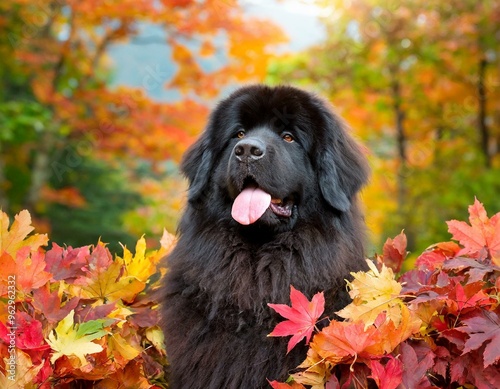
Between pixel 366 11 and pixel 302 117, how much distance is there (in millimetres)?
9207

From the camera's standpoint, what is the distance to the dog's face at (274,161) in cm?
289

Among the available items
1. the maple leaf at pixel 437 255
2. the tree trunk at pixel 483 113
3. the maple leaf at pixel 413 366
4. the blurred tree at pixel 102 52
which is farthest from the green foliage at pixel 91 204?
the maple leaf at pixel 413 366

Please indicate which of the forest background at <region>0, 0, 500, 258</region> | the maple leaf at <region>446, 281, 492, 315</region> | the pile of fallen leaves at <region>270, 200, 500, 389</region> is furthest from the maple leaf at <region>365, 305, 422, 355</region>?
the forest background at <region>0, 0, 500, 258</region>

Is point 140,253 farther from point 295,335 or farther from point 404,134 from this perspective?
point 404,134

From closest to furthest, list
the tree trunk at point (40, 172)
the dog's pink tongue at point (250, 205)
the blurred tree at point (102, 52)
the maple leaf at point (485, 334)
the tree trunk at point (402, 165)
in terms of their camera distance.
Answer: the maple leaf at point (485, 334)
the dog's pink tongue at point (250, 205)
the blurred tree at point (102, 52)
the tree trunk at point (402, 165)
the tree trunk at point (40, 172)

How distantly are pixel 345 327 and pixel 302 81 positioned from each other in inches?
383

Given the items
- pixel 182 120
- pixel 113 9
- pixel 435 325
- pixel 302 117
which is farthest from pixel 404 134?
pixel 435 325

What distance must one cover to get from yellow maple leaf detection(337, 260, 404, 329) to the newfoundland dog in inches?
16.9

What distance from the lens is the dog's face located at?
2895 mm

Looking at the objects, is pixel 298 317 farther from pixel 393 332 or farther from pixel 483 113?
pixel 483 113

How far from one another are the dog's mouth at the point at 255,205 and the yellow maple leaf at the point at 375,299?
2.40ft

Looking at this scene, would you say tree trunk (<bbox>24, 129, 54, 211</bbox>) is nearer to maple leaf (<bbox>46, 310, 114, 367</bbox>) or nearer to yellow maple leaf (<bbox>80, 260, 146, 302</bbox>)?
yellow maple leaf (<bbox>80, 260, 146, 302</bbox>)

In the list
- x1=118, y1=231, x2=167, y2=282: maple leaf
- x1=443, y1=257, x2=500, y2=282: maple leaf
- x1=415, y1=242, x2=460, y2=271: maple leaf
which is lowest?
x1=118, y1=231, x2=167, y2=282: maple leaf

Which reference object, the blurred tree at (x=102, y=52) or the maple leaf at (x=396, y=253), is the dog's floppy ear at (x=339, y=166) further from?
the blurred tree at (x=102, y=52)
